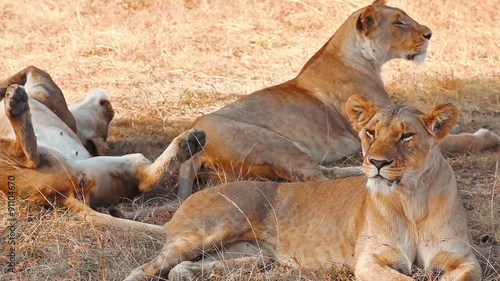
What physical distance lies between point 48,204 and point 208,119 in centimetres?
137

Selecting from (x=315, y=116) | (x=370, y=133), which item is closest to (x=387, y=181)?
(x=370, y=133)

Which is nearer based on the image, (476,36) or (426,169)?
(426,169)

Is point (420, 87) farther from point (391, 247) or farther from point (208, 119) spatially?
point (391, 247)

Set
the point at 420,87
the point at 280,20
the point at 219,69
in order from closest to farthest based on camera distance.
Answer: the point at 420,87
the point at 219,69
the point at 280,20

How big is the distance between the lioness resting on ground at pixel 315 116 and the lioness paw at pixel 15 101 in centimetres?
119

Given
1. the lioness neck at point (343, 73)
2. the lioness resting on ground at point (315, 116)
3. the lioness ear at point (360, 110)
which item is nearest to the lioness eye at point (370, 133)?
the lioness ear at point (360, 110)

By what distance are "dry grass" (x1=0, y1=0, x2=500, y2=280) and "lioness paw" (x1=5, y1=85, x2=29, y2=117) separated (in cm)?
57

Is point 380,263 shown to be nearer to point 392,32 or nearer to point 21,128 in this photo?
point 21,128

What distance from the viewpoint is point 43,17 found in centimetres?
1158

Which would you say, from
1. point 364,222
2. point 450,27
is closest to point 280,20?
point 450,27

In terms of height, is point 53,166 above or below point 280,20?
above

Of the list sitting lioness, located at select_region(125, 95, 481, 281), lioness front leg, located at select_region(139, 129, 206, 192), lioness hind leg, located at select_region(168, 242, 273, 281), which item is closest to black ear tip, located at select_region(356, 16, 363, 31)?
lioness front leg, located at select_region(139, 129, 206, 192)

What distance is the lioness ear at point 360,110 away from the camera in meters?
3.95

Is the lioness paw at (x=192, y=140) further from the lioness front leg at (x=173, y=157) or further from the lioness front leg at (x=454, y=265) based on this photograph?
the lioness front leg at (x=454, y=265)
